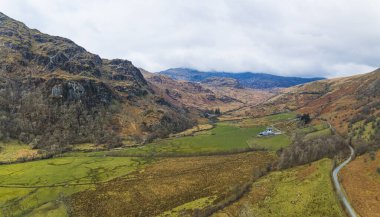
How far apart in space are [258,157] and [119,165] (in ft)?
270

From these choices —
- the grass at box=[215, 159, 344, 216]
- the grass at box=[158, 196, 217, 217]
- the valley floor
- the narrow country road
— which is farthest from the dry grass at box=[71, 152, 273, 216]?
the narrow country road

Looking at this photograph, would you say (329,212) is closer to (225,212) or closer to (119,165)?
(225,212)

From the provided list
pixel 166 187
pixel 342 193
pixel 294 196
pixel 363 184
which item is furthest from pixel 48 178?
pixel 363 184

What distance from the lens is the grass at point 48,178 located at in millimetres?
131750

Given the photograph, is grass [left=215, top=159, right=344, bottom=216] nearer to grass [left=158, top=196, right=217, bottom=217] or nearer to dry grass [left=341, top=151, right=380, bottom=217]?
dry grass [left=341, top=151, right=380, bottom=217]

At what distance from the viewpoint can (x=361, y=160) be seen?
132250 millimetres

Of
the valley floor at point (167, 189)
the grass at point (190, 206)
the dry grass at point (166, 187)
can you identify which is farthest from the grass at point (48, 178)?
the grass at point (190, 206)

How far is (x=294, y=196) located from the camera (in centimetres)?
10931

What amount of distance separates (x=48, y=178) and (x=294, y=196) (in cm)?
11871

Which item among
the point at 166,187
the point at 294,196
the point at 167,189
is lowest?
the point at 167,189

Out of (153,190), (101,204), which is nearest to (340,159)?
(153,190)

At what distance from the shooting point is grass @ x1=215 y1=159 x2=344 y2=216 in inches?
3873

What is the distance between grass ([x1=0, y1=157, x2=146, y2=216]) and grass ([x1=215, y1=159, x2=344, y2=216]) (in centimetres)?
7572

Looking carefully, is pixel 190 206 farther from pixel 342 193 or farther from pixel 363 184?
pixel 363 184
